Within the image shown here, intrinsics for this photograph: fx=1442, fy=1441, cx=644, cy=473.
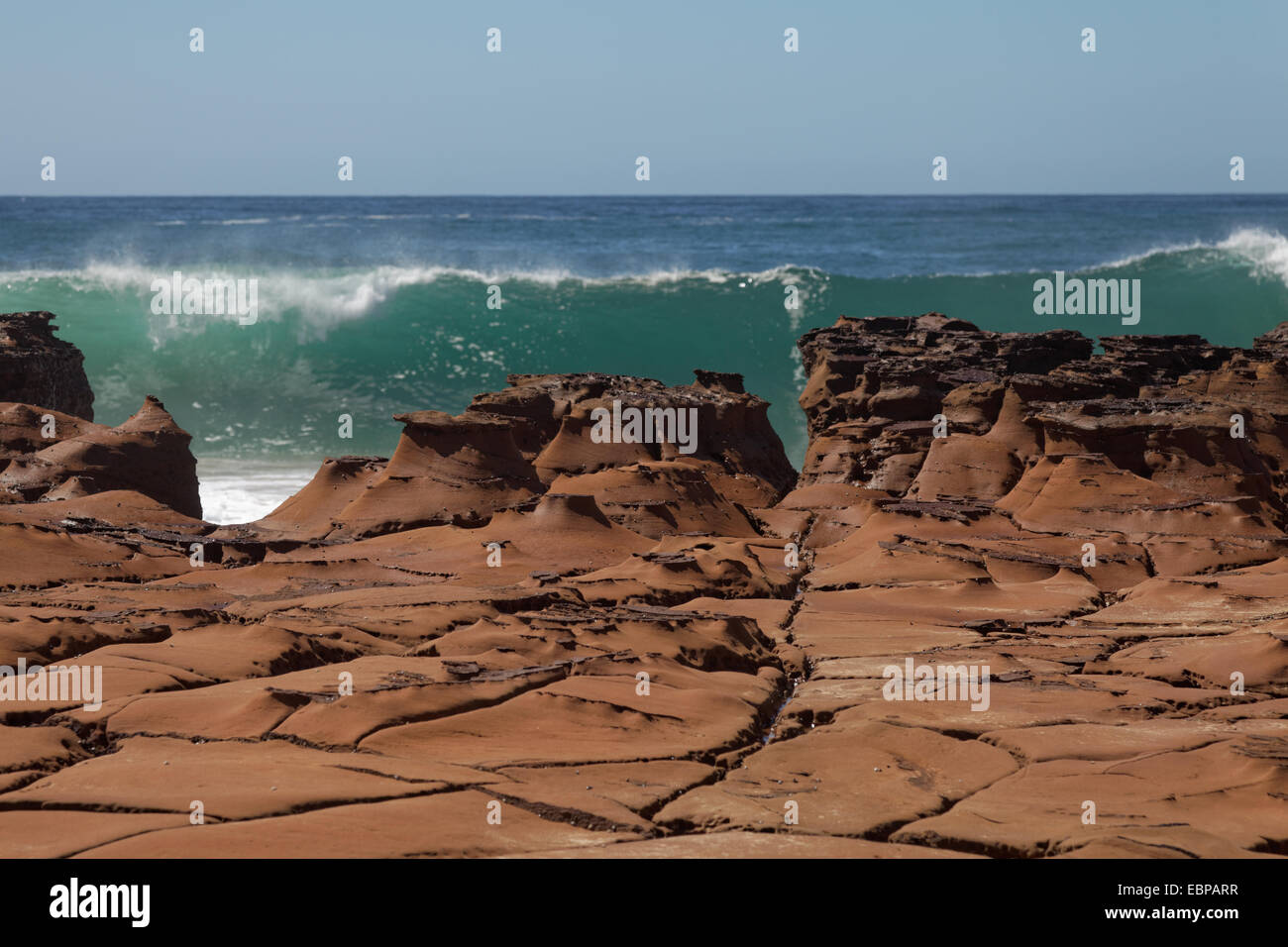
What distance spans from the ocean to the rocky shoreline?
8563 mm

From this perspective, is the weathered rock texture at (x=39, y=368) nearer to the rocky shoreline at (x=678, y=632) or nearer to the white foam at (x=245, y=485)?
the white foam at (x=245, y=485)

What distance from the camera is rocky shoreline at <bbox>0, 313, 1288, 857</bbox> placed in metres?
5.34

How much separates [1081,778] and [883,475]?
1000 cm

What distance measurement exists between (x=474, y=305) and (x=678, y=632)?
2972cm

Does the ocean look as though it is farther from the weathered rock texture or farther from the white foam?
the weathered rock texture

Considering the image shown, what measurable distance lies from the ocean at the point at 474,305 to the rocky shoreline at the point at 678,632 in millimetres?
8563

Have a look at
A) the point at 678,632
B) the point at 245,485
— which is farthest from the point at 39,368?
the point at 678,632

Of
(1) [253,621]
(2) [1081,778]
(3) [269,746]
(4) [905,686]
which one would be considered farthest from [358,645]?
(2) [1081,778]

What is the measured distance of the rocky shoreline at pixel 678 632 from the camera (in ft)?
17.5

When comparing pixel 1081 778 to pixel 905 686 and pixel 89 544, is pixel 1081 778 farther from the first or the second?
pixel 89 544

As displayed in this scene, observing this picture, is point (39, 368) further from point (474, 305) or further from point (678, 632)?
point (474, 305)

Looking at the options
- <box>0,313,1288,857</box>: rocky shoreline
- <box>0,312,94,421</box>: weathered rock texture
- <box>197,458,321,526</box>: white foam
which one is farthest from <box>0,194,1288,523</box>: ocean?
<box>0,313,1288,857</box>: rocky shoreline

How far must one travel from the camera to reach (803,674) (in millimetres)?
8102

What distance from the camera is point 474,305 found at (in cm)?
3722
